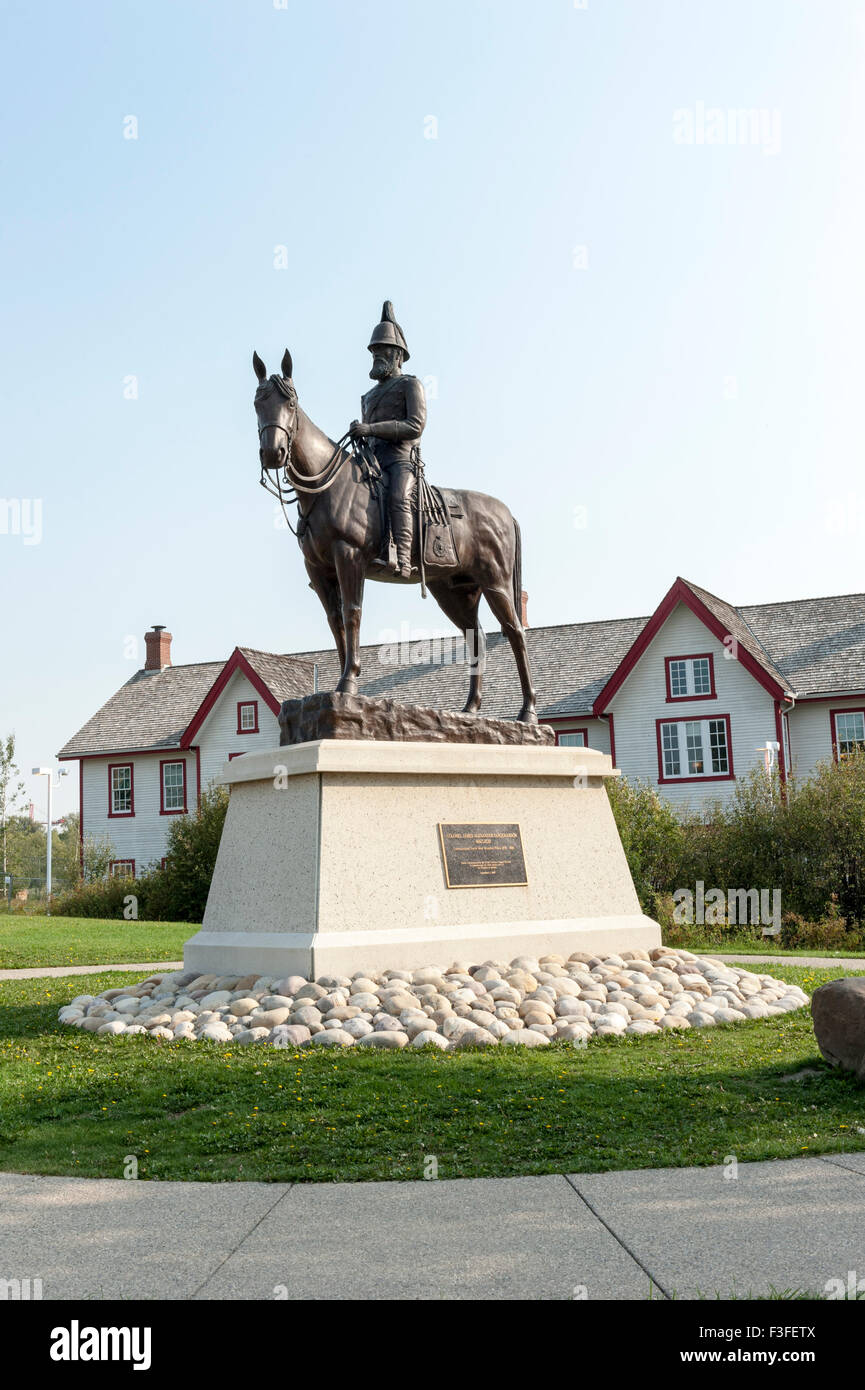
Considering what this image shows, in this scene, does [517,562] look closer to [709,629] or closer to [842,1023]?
[842,1023]

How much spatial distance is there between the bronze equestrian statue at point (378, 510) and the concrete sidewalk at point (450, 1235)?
6.90 m

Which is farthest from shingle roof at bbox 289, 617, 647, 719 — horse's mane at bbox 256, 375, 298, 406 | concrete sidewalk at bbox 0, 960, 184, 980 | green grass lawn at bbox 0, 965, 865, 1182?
green grass lawn at bbox 0, 965, 865, 1182

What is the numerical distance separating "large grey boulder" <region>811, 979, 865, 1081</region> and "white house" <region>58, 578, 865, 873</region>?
2113cm

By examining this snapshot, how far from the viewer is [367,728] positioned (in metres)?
11.5

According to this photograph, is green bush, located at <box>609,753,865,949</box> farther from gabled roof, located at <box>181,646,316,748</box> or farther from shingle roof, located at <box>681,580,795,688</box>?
gabled roof, located at <box>181,646,316,748</box>

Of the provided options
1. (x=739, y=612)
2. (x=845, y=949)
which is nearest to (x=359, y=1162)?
(x=845, y=949)

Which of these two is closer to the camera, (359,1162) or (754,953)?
(359,1162)

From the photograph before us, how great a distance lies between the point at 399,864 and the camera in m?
10.9

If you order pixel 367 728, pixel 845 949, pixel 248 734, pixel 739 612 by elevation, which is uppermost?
pixel 739 612

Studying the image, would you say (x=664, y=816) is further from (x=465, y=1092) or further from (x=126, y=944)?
(x=465, y=1092)

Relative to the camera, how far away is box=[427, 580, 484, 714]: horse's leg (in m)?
13.4

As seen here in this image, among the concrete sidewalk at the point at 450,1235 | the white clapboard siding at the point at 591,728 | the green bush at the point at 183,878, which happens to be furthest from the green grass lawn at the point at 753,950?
the green bush at the point at 183,878

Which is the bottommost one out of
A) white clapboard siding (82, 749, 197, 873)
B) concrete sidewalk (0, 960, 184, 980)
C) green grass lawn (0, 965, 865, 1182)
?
concrete sidewalk (0, 960, 184, 980)
